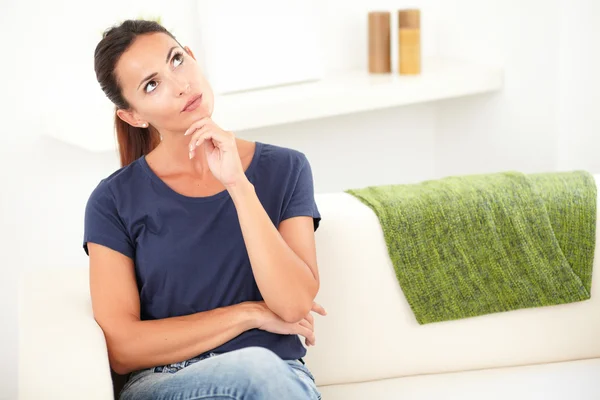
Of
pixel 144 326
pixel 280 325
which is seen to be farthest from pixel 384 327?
pixel 144 326

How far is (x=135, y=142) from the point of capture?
6.10 ft

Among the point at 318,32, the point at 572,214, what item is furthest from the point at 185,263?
the point at 318,32

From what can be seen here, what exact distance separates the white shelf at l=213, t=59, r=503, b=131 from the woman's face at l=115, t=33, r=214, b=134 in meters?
0.81

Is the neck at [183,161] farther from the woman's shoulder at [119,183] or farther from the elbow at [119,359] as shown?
the elbow at [119,359]

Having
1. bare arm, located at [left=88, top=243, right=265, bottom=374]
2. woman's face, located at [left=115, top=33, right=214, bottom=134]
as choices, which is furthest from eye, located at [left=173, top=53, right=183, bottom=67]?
bare arm, located at [left=88, top=243, right=265, bottom=374]

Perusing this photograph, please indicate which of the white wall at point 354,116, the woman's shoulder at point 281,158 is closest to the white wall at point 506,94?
the white wall at point 354,116

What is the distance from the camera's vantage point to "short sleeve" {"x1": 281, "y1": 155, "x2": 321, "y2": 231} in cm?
171

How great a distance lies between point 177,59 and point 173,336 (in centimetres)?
51

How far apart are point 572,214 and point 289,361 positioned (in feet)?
2.41

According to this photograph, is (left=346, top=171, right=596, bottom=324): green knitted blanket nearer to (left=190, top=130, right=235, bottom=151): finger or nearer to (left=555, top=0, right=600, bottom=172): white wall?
(left=190, top=130, right=235, bottom=151): finger

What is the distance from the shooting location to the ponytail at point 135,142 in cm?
185

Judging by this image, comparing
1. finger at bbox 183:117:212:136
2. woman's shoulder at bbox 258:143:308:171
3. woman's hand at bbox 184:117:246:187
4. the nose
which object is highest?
the nose

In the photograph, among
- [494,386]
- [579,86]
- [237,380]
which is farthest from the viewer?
[579,86]

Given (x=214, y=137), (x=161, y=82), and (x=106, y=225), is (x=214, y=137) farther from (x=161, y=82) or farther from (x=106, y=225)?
(x=106, y=225)
